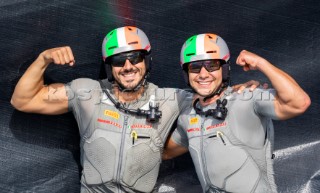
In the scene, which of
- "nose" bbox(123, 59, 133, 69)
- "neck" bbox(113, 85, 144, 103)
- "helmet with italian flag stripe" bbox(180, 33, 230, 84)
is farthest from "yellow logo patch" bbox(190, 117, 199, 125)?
"nose" bbox(123, 59, 133, 69)

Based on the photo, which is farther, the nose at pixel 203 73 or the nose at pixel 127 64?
the nose at pixel 127 64

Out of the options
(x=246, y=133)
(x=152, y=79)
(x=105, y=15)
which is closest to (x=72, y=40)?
(x=105, y=15)

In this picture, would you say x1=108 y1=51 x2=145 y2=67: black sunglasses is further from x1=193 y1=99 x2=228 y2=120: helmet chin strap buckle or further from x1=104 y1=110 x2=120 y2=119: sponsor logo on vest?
x1=193 y1=99 x2=228 y2=120: helmet chin strap buckle

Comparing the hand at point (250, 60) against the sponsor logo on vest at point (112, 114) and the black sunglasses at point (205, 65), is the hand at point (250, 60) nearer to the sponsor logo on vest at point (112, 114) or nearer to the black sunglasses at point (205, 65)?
the black sunglasses at point (205, 65)

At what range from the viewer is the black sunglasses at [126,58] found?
3.60 metres

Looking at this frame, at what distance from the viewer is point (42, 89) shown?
3.74 metres

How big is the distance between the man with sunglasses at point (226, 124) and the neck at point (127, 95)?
39 centimetres

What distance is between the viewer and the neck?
3744mm

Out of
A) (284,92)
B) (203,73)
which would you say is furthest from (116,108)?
(284,92)

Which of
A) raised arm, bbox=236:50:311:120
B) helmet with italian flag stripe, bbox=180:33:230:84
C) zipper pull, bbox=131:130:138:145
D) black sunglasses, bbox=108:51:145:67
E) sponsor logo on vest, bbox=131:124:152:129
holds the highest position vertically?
helmet with italian flag stripe, bbox=180:33:230:84

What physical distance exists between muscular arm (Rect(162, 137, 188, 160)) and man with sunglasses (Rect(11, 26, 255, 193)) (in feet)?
0.54

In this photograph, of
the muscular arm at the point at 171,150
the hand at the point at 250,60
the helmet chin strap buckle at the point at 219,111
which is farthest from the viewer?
the muscular arm at the point at 171,150

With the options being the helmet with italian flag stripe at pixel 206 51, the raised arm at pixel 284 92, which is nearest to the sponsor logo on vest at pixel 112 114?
A: the helmet with italian flag stripe at pixel 206 51

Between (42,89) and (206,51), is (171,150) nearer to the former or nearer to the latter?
(206,51)
